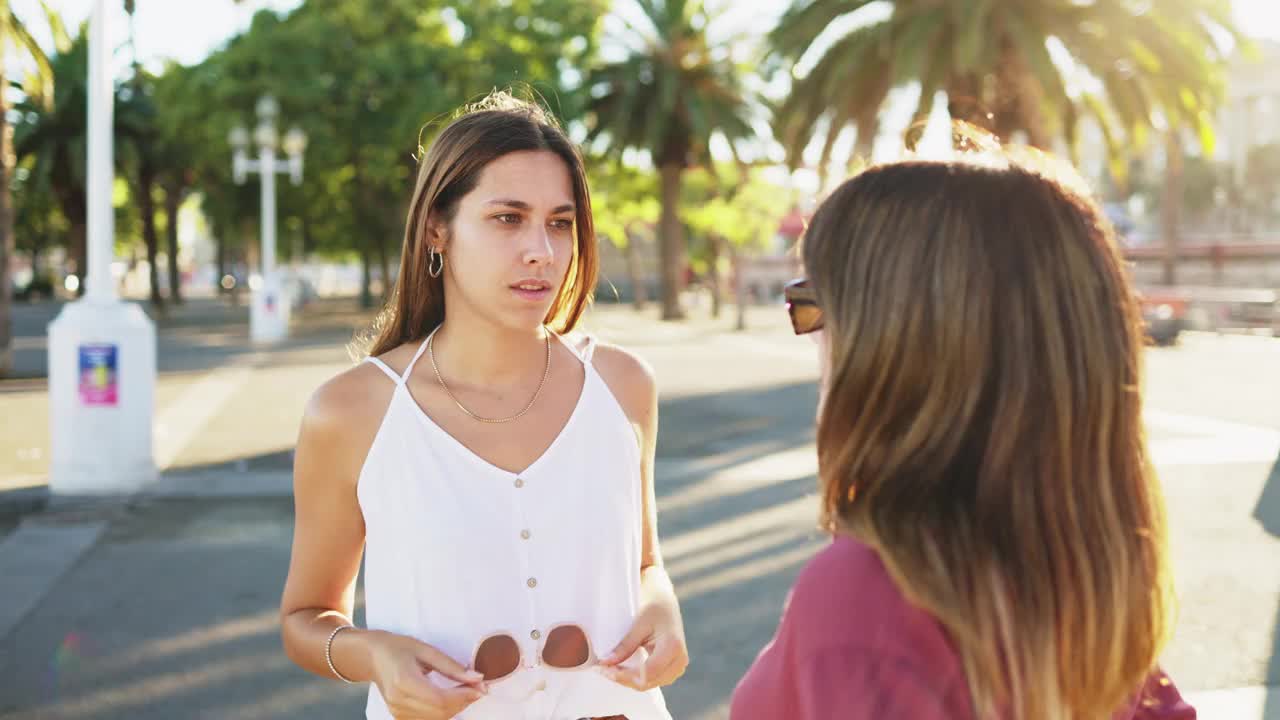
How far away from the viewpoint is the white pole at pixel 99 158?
29.7ft

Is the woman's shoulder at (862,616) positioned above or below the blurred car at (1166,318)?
above

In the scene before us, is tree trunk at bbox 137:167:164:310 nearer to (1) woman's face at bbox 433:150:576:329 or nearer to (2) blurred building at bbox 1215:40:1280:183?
(1) woman's face at bbox 433:150:576:329

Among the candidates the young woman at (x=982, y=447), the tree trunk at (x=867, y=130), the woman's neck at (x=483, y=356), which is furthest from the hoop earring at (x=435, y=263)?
the tree trunk at (x=867, y=130)

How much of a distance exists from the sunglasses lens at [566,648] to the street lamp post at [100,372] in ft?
24.5

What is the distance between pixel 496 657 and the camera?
1.94 metres

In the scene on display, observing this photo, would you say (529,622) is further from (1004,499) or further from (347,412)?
(1004,499)

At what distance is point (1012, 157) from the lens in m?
1.37

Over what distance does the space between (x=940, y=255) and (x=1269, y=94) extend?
79.6m

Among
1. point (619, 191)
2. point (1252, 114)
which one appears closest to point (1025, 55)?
point (619, 191)

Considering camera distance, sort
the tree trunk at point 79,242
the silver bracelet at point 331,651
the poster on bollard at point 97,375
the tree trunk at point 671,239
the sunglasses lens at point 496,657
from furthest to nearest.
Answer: the tree trunk at point 79,242, the tree trunk at point 671,239, the poster on bollard at point 97,375, the silver bracelet at point 331,651, the sunglasses lens at point 496,657

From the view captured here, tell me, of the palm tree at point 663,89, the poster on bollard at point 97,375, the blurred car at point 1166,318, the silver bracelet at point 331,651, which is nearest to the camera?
the silver bracelet at point 331,651

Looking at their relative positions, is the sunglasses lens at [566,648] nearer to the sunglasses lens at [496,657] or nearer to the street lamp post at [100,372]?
the sunglasses lens at [496,657]

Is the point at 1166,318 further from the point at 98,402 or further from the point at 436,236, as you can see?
→ the point at 436,236

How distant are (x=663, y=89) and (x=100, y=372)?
26.2 m
